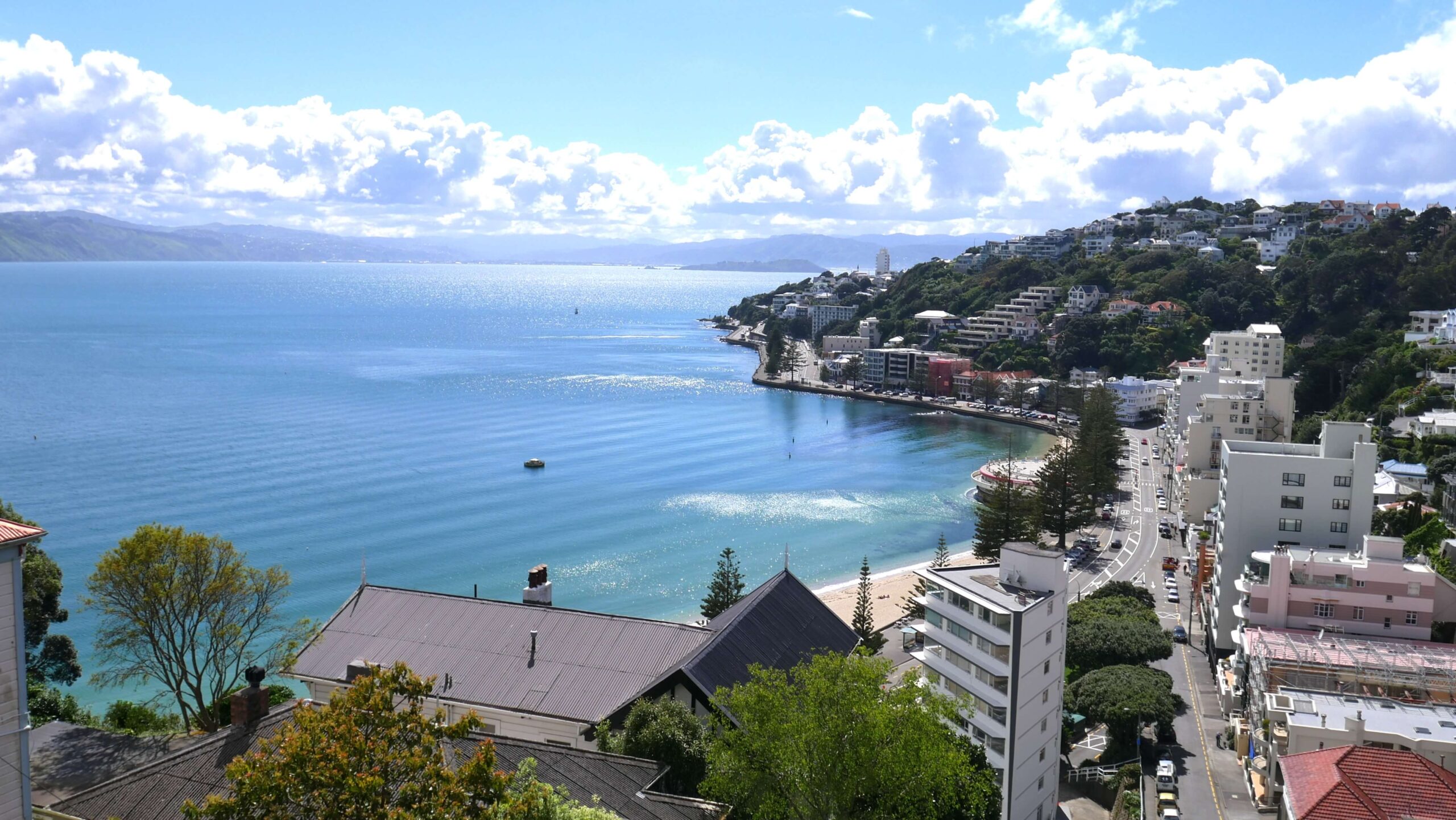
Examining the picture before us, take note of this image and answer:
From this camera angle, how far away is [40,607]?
21.4 m

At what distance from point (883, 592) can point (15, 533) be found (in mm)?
27137

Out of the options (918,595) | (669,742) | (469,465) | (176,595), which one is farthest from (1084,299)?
(669,742)

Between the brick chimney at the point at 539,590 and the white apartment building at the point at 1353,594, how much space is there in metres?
14.4

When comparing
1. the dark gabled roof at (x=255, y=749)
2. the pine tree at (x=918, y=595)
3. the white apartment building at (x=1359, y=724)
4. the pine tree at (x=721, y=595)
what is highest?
the dark gabled roof at (x=255, y=749)

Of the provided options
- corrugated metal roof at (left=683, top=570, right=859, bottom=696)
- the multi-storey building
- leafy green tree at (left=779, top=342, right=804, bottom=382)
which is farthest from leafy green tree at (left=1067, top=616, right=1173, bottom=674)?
the multi-storey building

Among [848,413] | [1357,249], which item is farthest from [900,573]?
[1357,249]

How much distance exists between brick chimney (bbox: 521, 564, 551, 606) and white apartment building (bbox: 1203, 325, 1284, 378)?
52.4 meters

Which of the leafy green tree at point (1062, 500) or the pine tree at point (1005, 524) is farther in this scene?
the leafy green tree at point (1062, 500)

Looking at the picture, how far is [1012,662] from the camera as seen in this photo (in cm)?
1451

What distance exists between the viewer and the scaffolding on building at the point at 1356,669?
17.5 meters

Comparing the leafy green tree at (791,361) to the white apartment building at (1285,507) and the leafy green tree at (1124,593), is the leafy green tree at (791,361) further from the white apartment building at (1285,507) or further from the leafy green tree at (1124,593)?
the white apartment building at (1285,507)

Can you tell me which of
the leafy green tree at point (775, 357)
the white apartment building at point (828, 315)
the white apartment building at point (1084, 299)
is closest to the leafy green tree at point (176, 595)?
the leafy green tree at point (775, 357)

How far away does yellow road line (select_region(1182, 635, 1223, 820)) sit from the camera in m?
16.5

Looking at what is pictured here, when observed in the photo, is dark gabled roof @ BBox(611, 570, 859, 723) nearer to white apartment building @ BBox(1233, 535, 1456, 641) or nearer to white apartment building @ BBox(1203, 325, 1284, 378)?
white apartment building @ BBox(1233, 535, 1456, 641)
